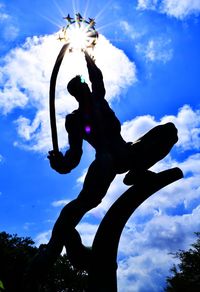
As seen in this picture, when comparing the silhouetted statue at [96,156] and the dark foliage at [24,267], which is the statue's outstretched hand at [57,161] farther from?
the dark foliage at [24,267]

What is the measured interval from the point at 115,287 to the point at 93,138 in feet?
6.97

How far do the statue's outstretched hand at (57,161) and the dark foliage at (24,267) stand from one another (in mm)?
34822

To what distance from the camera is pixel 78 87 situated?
19.0 feet

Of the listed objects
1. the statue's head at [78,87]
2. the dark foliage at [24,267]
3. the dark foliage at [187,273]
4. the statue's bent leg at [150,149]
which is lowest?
the statue's bent leg at [150,149]

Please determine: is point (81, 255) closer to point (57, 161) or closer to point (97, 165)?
point (97, 165)

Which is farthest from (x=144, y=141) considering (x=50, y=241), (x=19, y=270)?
(x=19, y=270)

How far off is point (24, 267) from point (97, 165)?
36.3 meters

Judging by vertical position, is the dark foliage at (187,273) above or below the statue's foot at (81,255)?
above

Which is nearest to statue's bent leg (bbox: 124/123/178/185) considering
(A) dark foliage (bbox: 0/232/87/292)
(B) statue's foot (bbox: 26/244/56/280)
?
(B) statue's foot (bbox: 26/244/56/280)

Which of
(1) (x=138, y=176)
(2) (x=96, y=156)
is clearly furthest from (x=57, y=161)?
(1) (x=138, y=176)

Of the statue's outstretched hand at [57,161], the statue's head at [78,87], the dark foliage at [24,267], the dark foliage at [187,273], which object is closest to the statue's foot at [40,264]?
the statue's outstretched hand at [57,161]

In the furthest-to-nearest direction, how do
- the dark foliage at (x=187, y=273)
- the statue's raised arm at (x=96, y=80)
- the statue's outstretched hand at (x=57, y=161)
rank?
1. the dark foliage at (x=187, y=273)
2. the statue's raised arm at (x=96, y=80)
3. the statue's outstretched hand at (x=57, y=161)

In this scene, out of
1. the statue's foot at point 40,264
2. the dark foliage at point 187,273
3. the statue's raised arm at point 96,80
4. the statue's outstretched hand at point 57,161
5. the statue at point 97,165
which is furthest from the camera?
the dark foliage at point 187,273

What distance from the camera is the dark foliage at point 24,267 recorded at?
125ft
